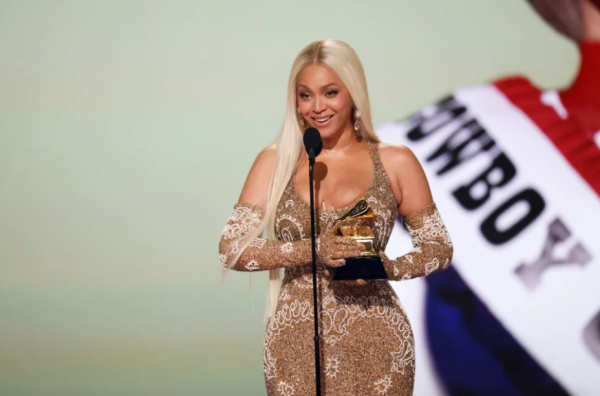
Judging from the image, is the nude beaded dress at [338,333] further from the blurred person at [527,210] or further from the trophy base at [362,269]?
the blurred person at [527,210]

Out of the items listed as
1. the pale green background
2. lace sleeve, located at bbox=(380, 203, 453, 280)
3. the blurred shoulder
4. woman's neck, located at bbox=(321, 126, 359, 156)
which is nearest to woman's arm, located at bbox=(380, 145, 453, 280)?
lace sleeve, located at bbox=(380, 203, 453, 280)

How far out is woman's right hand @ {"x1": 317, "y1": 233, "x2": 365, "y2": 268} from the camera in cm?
203

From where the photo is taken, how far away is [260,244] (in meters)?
2.18

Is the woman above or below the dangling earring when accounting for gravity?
below

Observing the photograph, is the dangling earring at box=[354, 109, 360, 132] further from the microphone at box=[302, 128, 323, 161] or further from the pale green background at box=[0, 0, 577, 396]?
the pale green background at box=[0, 0, 577, 396]

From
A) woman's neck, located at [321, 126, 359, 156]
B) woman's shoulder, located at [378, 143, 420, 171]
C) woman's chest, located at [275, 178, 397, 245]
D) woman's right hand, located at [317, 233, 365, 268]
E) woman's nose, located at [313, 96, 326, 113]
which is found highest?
woman's nose, located at [313, 96, 326, 113]

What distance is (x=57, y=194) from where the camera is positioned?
12.9 feet

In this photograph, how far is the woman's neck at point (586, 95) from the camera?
4.06 meters

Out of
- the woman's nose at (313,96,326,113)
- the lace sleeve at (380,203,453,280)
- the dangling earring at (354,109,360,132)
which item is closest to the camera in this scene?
the lace sleeve at (380,203,453,280)

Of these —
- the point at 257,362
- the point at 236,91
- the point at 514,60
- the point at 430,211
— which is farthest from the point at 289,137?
the point at 514,60

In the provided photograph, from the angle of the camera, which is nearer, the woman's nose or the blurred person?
the woman's nose

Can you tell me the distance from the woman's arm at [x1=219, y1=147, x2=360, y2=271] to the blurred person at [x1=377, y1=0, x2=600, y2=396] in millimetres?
1763

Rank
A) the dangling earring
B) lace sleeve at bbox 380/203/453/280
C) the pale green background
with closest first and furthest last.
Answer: lace sleeve at bbox 380/203/453/280 → the dangling earring → the pale green background

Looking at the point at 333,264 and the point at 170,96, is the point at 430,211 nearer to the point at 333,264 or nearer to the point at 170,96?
the point at 333,264
